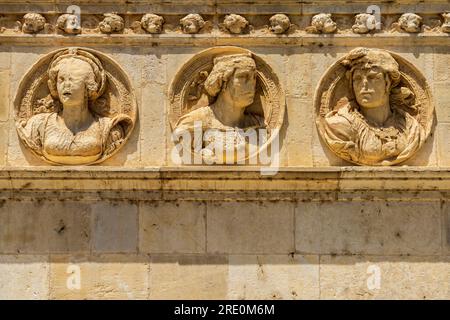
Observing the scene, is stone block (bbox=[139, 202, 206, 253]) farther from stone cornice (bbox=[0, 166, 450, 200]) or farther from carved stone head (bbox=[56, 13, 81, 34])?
carved stone head (bbox=[56, 13, 81, 34])

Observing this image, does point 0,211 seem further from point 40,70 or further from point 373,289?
point 373,289

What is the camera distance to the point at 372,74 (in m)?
10.7

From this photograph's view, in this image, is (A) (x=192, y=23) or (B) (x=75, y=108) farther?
(A) (x=192, y=23)

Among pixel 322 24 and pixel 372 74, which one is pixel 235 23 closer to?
pixel 322 24

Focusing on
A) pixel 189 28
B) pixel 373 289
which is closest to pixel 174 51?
pixel 189 28

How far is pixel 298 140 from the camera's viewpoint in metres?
10.8

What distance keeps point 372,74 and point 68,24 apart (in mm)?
2961

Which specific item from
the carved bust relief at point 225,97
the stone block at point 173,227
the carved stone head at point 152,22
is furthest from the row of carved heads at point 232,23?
the stone block at point 173,227

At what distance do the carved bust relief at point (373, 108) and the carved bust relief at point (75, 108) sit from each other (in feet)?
6.32

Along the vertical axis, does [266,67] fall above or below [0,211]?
above

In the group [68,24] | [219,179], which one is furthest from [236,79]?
[68,24]

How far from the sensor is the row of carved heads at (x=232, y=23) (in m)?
10.9
